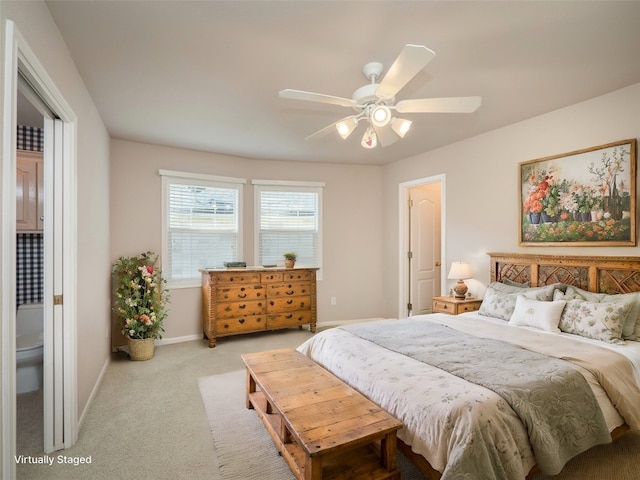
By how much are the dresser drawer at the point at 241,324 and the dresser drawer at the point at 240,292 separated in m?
0.26

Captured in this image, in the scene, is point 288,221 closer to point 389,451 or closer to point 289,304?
point 289,304

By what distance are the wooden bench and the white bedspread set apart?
0.09 metres

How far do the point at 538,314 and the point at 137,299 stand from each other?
3903mm

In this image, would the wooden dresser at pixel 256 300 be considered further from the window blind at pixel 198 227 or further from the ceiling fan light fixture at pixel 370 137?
the ceiling fan light fixture at pixel 370 137

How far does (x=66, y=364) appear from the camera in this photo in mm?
2146

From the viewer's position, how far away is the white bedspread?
4.86ft

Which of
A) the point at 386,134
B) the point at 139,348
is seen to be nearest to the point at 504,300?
the point at 386,134

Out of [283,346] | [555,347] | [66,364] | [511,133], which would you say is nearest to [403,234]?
[511,133]

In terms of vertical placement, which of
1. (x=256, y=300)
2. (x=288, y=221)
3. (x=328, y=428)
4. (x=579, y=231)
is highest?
(x=288, y=221)

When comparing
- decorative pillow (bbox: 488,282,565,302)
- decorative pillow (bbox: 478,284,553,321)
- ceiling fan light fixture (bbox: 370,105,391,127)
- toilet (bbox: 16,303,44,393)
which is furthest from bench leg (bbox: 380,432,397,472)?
toilet (bbox: 16,303,44,393)

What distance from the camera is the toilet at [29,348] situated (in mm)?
2770

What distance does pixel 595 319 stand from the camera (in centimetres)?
248

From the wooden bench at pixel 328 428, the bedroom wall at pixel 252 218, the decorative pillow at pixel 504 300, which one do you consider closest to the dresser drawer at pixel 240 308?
the bedroom wall at pixel 252 218

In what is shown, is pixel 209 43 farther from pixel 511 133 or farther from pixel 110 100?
pixel 511 133
